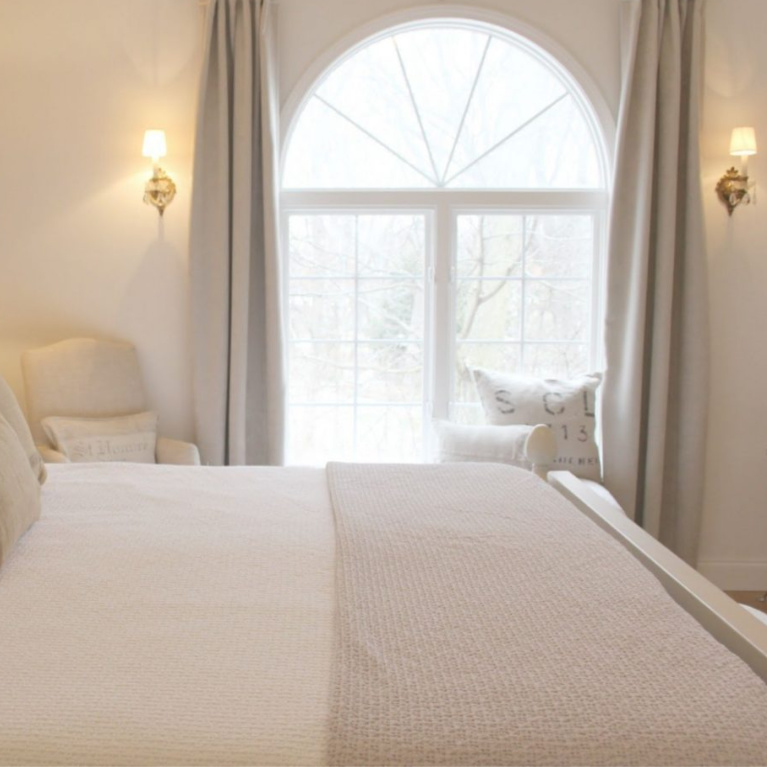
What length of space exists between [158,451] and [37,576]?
195 cm

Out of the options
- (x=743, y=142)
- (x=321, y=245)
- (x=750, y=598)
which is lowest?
(x=750, y=598)

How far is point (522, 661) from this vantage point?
1065mm

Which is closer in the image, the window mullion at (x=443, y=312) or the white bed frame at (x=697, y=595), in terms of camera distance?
the white bed frame at (x=697, y=595)

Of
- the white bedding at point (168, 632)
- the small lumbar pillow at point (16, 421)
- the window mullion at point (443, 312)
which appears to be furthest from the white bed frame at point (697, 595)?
the window mullion at point (443, 312)

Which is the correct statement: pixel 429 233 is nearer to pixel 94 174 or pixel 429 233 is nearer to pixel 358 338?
pixel 358 338

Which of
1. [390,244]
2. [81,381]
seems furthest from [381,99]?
[81,381]

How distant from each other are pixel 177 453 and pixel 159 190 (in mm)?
1158

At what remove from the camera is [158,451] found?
3.31 metres

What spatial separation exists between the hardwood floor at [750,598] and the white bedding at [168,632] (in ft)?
8.03

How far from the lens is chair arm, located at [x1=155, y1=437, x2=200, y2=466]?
323cm

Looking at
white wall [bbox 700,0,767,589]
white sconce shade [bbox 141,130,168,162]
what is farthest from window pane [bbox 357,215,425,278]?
white wall [bbox 700,0,767,589]

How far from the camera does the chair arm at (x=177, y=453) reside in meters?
3.23

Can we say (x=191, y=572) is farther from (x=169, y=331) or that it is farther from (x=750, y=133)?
(x=750, y=133)

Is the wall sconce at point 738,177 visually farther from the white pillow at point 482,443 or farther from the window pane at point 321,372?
the window pane at point 321,372
